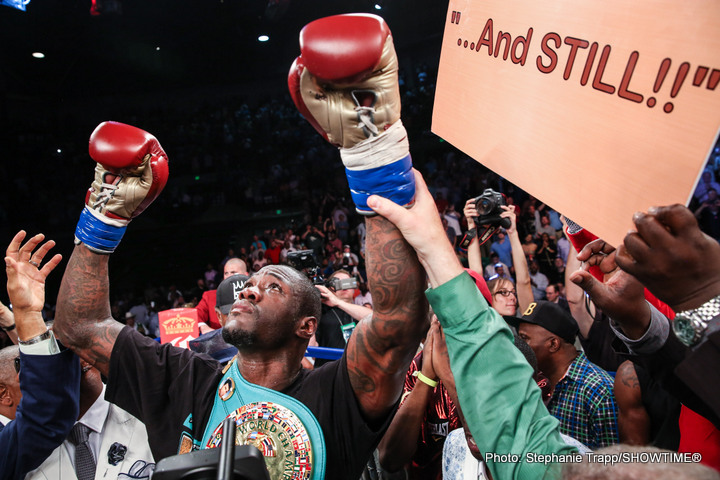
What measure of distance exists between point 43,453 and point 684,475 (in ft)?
6.50

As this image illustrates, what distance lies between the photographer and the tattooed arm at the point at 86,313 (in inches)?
68.5

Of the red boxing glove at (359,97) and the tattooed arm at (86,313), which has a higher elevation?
the red boxing glove at (359,97)

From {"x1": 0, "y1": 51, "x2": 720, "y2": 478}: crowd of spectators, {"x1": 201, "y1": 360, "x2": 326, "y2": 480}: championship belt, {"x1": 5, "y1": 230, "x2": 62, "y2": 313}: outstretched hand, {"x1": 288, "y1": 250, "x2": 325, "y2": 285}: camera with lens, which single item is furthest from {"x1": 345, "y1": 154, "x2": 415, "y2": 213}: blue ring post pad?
{"x1": 0, "y1": 51, "x2": 720, "y2": 478}: crowd of spectators

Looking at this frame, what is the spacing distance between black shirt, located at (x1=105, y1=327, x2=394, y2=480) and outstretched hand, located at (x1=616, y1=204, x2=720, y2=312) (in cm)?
84

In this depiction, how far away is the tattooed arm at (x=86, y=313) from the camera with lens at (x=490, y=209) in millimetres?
1892

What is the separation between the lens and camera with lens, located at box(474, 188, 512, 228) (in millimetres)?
Result: 2754

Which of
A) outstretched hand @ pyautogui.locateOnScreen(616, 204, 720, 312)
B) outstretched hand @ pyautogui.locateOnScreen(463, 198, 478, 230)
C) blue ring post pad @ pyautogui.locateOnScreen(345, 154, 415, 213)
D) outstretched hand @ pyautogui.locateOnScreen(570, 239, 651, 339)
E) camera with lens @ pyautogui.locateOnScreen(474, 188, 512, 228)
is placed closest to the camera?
outstretched hand @ pyautogui.locateOnScreen(616, 204, 720, 312)

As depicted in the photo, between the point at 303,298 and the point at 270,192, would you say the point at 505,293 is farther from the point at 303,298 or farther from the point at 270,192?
the point at 270,192

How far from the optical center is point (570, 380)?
2.15 m

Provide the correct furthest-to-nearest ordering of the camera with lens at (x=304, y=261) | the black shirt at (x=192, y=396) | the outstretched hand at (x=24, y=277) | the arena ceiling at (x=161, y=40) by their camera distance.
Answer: the arena ceiling at (x=161, y=40) → the camera with lens at (x=304, y=261) → the outstretched hand at (x=24, y=277) → the black shirt at (x=192, y=396)

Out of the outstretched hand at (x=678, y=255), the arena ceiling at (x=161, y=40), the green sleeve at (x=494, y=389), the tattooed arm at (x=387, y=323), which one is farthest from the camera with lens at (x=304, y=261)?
the arena ceiling at (x=161, y=40)

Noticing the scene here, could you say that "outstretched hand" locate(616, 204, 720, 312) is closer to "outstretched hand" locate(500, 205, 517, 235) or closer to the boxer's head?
the boxer's head

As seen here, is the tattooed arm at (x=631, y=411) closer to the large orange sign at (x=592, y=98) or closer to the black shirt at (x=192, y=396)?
the black shirt at (x=192, y=396)

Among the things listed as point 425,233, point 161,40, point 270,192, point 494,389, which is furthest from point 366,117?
point 161,40
